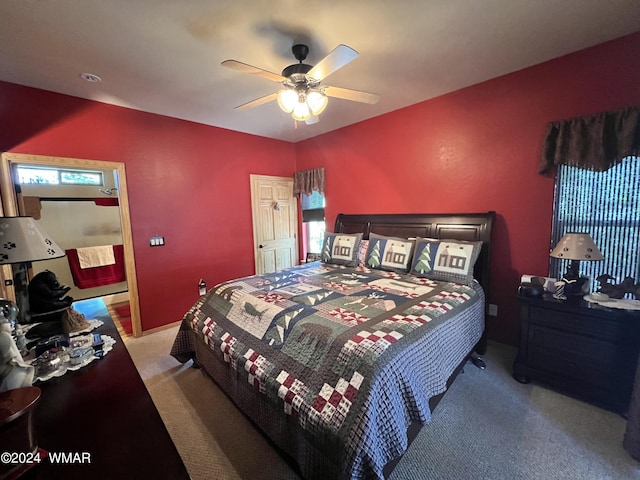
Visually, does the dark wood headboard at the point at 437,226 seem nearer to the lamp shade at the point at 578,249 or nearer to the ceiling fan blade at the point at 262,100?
the lamp shade at the point at 578,249

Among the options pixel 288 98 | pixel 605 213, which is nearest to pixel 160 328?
pixel 288 98

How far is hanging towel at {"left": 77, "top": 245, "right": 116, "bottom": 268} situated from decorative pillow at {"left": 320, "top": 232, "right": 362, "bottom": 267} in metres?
3.71

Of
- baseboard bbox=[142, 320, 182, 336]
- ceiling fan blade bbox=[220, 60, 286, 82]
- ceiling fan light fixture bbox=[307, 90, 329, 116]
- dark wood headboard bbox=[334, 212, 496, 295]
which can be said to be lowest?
baseboard bbox=[142, 320, 182, 336]

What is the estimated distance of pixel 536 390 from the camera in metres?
2.09

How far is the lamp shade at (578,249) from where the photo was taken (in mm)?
1936

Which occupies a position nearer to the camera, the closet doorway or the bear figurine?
the bear figurine

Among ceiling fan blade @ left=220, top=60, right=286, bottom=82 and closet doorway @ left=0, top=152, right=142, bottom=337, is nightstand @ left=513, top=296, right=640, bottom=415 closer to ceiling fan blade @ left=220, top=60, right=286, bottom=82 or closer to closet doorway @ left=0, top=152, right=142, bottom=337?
ceiling fan blade @ left=220, top=60, right=286, bottom=82

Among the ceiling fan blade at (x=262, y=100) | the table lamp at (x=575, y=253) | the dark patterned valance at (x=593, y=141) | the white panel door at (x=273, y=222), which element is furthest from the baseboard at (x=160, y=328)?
the dark patterned valance at (x=593, y=141)

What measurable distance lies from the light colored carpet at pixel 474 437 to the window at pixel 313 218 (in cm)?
299

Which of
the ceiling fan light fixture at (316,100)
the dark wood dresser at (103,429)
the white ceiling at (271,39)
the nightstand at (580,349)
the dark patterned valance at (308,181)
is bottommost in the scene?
the nightstand at (580,349)

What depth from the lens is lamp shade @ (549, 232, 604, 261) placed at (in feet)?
6.35

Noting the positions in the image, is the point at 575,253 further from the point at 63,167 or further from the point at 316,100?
the point at 63,167

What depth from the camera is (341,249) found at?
3.36 meters

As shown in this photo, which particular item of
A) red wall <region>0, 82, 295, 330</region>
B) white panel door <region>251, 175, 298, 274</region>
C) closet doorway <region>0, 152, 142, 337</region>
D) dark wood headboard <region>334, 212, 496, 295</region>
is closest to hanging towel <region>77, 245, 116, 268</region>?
closet doorway <region>0, 152, 142, 337</region>
